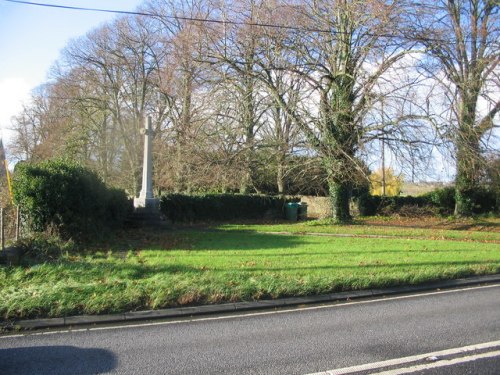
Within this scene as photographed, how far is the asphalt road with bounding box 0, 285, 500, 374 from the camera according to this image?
15.6ft

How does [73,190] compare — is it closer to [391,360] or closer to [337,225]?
[391,360]

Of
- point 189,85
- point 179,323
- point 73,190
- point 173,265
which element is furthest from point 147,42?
point 179,323

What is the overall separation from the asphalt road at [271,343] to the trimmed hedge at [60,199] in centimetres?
687

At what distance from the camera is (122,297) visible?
6988 mm

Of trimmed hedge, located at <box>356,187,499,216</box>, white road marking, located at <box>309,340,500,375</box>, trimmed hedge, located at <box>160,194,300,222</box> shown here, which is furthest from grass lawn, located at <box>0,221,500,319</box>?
trimmed hedge, located at <box>356,187,499,216</box>

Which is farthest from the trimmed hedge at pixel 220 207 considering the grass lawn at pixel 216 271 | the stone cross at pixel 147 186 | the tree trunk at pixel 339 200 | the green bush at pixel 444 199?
the green bush at pixel 444 199

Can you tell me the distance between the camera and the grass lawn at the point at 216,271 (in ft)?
22.9

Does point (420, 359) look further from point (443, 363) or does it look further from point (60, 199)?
point (60, 199)

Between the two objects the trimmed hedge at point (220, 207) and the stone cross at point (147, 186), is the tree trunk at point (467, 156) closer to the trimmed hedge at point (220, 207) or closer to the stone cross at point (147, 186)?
the trimmed hedge at point (220, 207)

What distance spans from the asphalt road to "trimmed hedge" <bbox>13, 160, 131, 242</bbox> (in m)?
6.87

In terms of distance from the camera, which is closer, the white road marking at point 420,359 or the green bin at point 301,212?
the white road marking at point 420,359

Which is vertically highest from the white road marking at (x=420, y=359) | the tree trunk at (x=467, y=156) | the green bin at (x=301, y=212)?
the tree trunk at (x=467, y=156)

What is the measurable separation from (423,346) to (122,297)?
4.32 m

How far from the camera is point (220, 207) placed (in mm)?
25797
